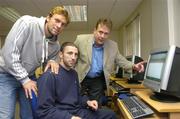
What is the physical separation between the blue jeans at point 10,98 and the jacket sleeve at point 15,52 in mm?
132

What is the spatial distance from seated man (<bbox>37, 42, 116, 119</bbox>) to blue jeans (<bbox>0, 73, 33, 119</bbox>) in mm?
280

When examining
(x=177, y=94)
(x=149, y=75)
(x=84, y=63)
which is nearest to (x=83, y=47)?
(x=84, y=63)

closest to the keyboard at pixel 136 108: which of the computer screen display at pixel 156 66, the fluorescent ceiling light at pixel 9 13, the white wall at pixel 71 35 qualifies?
the computer screen display at pixel 156 66

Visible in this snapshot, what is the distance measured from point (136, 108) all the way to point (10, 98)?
0.95m

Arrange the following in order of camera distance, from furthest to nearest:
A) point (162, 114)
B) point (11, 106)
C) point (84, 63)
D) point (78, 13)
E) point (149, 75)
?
point (78, 13)
point (84, 63)
point (149, 75)
point (11, 106)
point (162, 114)

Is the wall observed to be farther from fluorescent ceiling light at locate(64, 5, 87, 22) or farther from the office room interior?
fluorescent ceiling light at locate(64, 5, 87, 22)

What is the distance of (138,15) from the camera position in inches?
228

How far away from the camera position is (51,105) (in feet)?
5.77

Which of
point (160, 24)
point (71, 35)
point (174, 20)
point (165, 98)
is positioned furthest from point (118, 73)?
point (71, 35)

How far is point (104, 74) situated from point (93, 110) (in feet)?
2.78

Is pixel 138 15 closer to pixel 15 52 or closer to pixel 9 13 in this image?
pixel 9 13

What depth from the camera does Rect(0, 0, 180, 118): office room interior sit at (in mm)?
3514

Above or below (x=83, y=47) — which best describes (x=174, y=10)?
above

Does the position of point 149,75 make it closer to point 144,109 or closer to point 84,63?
point 144,109
